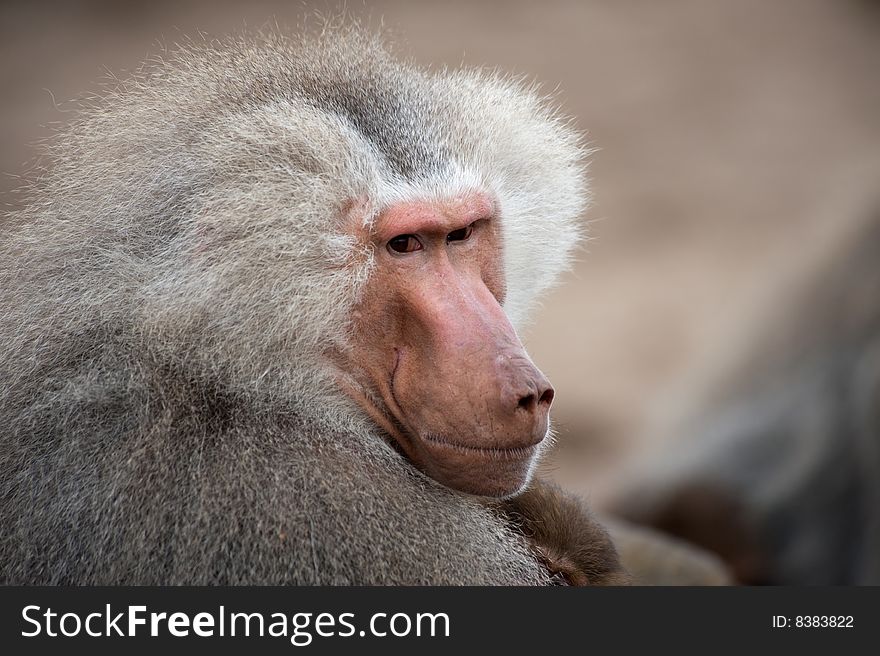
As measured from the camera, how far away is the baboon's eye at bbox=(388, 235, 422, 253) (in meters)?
2.69

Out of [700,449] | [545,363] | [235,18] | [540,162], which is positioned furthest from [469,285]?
[235,18]

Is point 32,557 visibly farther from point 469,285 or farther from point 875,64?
point 875,64

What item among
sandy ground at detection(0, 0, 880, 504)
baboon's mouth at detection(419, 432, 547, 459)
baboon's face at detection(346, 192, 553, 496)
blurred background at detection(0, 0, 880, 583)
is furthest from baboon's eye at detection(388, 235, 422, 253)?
sandy ground at detection(0, 0, 880, 504)

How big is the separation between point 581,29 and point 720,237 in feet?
15.3

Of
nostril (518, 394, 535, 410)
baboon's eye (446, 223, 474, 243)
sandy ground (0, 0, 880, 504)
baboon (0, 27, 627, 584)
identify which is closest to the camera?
baboon (0, 27, 627, 584)

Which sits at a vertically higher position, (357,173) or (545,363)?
(357,173)

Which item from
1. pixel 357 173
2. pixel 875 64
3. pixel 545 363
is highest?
pixel 357 173

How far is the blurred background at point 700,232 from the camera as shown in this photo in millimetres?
4910

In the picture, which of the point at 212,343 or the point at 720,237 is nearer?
the point at 212,343

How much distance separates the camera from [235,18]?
13.0 metres

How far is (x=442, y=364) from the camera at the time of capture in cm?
254

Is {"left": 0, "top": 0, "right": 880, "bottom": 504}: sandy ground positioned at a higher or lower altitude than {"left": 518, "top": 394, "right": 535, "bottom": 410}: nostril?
lower

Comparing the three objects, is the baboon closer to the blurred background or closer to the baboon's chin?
the baboon's chin

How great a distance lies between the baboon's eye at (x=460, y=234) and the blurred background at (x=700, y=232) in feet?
2.57
